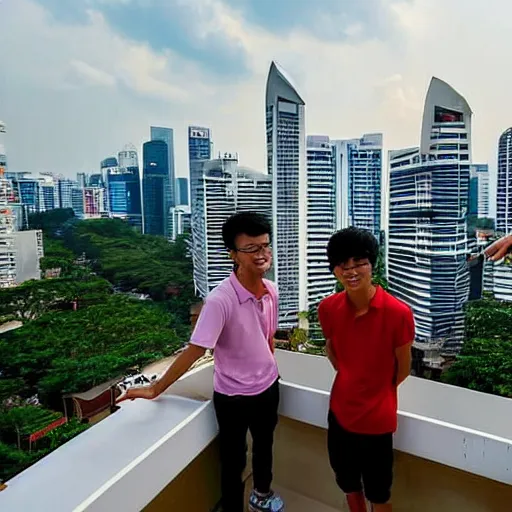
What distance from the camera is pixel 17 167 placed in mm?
1753

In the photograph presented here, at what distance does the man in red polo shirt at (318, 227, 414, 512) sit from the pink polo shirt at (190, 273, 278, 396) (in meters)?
0.23

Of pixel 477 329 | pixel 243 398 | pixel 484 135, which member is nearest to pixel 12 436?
pixel 243 398

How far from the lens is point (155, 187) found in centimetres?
230

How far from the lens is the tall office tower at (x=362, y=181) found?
223 cm

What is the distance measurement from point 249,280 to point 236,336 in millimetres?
174

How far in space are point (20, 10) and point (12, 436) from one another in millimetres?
1889

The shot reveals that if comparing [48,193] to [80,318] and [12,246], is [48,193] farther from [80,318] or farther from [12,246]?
[80,318]

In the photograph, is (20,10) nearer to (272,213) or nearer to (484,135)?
(272,213)

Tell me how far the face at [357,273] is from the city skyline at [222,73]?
53.8 inches

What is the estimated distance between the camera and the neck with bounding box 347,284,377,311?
1087 millimetres

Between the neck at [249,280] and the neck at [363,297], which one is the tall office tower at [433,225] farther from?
the neck at [249,280]

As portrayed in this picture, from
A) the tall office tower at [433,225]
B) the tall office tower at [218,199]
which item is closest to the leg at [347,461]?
the tall office tower at [433,225]

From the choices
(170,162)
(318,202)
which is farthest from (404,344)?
(170,162)

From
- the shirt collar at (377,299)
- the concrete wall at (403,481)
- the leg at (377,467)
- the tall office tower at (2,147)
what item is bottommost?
the concrete wall at (403,481)
